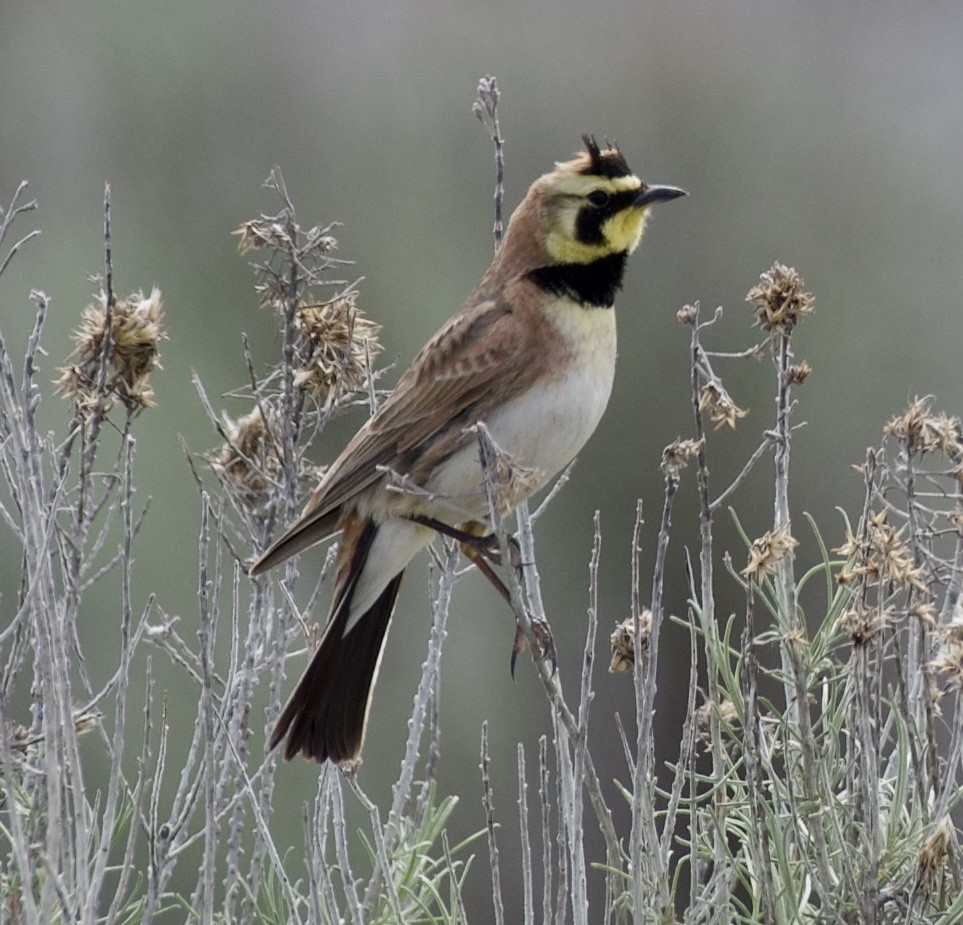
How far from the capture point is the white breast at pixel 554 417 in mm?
3332

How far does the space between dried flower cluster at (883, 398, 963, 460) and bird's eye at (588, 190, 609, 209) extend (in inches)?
51.0

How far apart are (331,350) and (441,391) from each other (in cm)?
53

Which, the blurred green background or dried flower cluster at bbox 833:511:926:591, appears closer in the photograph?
dried flower cluster at bbox 833:511:926:591

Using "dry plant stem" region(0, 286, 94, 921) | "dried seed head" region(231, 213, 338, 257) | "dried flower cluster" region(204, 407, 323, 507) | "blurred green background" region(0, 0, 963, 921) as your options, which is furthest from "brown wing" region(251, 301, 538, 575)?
"blurred green background" region(0, 0, 963, 921)

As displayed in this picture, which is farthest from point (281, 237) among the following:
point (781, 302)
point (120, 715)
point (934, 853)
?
point (934, 853)

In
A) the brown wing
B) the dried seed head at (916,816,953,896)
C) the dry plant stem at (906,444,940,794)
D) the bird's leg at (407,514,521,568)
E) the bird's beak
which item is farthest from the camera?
the bird's beak

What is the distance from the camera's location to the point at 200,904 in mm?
2475

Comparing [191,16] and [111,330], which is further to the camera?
[191,16]

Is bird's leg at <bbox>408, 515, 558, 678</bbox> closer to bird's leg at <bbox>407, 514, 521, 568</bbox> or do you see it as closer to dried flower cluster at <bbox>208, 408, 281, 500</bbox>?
bird's leg at <bbox>407, 514, 521, 568</bbox>

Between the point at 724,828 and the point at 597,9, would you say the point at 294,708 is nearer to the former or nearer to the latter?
the point at 724,828

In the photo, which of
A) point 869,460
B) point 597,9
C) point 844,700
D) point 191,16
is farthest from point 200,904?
point 597,9

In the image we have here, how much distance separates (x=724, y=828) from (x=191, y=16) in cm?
1317

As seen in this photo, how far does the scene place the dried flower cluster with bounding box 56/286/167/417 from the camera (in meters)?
2.82

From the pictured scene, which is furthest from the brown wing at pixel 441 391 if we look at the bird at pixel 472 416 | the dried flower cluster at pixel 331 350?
the dried flower cluster at pixel 331 350
